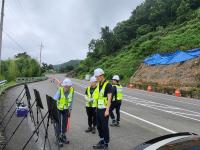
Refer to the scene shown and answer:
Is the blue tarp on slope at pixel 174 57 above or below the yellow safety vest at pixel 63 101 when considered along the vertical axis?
above

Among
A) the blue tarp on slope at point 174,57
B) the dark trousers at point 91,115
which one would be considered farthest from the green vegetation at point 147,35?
the dark trousers at point 91,115

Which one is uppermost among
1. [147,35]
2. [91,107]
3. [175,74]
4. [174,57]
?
[147,35]

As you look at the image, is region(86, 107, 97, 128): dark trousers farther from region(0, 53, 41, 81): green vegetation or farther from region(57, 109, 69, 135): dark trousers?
region(0, 53, 41, 81): green vegetation

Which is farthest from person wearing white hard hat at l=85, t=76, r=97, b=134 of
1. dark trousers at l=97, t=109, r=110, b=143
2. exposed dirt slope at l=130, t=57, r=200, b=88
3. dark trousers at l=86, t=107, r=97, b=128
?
exposed dirt slope at l=130, t=57, r=200, b=88

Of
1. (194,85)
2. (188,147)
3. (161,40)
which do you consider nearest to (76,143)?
(188,147)

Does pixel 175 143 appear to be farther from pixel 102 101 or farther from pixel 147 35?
pixel 147 35

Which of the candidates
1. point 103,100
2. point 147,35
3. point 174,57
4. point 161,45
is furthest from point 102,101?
point 147,35

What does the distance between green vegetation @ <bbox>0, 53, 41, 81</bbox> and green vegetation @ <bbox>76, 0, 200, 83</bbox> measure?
15587 millimetres

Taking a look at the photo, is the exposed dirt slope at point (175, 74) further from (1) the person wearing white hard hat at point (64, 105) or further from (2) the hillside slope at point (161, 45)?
(1) the person wearing white hard hat at point (64, 105)

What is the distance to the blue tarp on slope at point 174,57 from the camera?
147 feet

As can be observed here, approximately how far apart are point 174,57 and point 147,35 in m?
30.3

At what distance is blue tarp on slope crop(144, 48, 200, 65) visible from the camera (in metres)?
44.7

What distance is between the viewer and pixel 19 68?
Answer: 257 ft

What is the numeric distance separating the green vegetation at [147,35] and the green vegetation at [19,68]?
15.6 meters
